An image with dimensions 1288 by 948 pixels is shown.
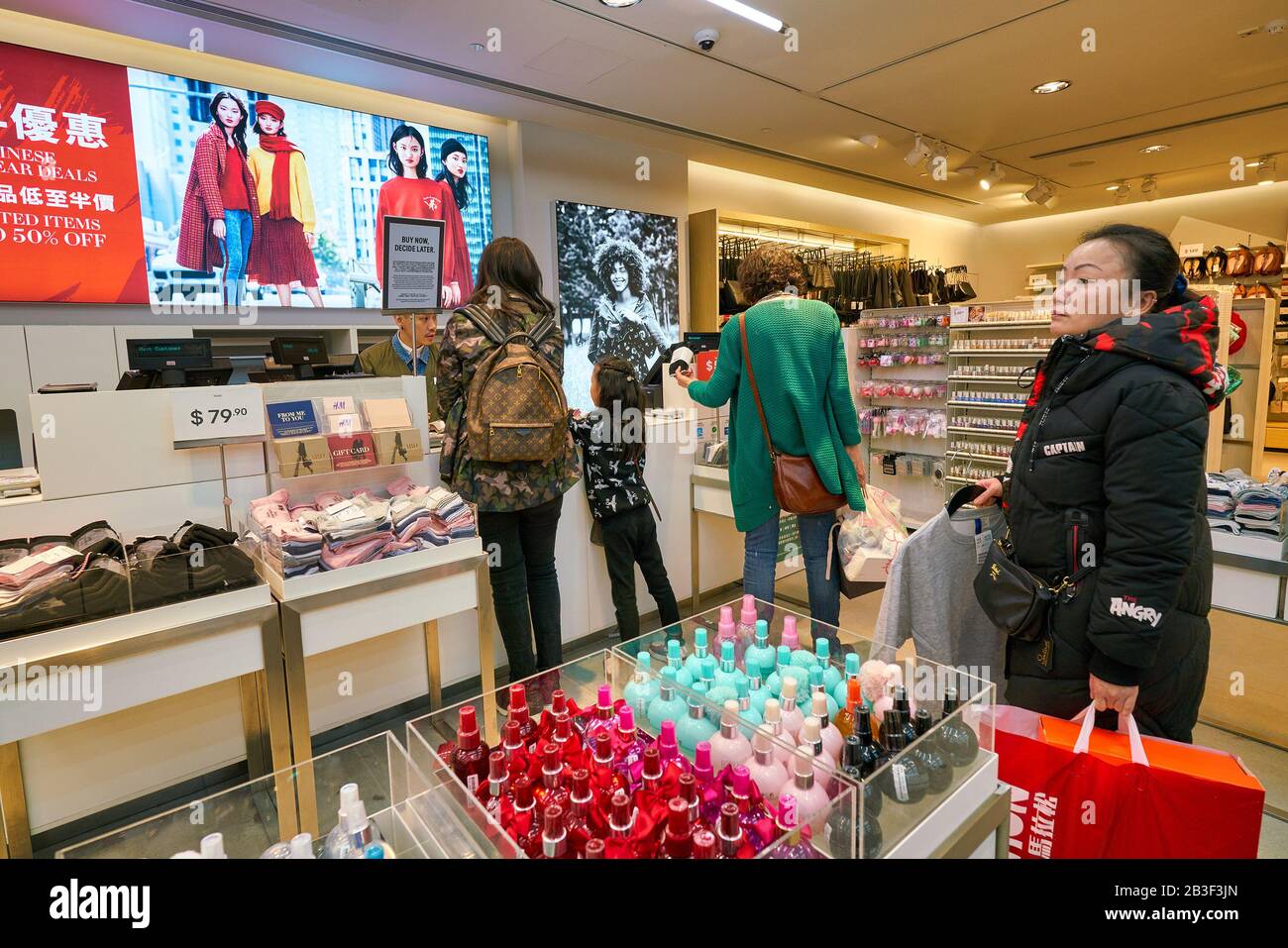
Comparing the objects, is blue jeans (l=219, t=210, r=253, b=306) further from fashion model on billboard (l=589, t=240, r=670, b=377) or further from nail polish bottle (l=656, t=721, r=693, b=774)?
nail polish bottle (l=656, t=721, r=693, b=774)

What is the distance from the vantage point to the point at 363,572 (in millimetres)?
2230

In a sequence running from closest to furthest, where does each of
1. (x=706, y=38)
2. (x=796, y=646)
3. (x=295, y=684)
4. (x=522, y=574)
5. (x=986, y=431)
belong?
(x=796, y=646) → (x=295, y=684) → (x=522, y=574) → (x=706, y=38) → (x=986, y=431)

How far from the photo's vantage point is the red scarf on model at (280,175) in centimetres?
430

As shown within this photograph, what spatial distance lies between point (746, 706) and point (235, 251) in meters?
4.27

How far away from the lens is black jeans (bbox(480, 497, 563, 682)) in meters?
2.71

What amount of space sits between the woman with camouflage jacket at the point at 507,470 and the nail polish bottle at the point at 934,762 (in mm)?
1708

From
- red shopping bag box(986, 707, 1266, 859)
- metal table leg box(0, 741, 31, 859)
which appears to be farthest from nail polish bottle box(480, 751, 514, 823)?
metal table leg box(0, 741, 31, 859)

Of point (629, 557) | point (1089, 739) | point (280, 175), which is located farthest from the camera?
point (280, 175)

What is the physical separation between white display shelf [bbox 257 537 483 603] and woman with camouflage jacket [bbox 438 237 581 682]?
0.21 meters

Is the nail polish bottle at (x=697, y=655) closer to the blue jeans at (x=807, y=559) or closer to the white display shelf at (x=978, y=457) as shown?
the blue jeans at (x=807, y=559)

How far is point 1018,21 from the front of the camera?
3.78m

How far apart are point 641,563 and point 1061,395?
2098 mm

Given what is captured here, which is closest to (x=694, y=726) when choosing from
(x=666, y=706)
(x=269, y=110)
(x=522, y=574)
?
(x=666, y=706)

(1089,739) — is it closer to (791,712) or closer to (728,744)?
(791,712)
